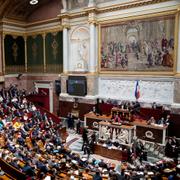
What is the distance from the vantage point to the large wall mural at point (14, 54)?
67.9 feet

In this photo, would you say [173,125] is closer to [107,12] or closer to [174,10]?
[174,10]

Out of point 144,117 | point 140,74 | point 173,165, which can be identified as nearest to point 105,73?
point 140,74

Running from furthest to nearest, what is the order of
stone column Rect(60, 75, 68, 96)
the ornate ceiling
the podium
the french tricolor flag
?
the ornate ceiling < stone column Rect(60, 75, 68, 96) < the french tricolor flag < the podium

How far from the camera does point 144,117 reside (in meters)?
14.7

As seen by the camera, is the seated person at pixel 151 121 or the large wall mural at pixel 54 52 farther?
the large wall mural at pixel 54 52

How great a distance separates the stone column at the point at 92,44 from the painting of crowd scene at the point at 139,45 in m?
0.56

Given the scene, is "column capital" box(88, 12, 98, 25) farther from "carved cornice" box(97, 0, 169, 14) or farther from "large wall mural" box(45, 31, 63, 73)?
"large wall mural" box(45, 31, 63, 73)

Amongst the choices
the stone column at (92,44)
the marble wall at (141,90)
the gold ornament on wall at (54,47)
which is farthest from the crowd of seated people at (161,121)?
the gold ornament on wall at (54,47)

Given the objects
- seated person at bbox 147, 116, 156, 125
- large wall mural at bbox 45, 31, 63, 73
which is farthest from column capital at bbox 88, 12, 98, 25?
seated person at bbox 147, 116, 156, 125

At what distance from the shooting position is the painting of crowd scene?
1414 cm

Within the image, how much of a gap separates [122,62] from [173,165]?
29.0 feet

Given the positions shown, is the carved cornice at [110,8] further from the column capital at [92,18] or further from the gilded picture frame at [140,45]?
the gilded picture frame at [140,45]

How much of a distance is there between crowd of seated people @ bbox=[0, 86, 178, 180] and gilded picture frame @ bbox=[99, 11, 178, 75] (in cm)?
659

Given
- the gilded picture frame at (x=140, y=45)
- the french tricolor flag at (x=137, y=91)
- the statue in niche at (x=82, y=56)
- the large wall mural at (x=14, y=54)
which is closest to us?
the gilded picture frame at (x=140, y=45)
